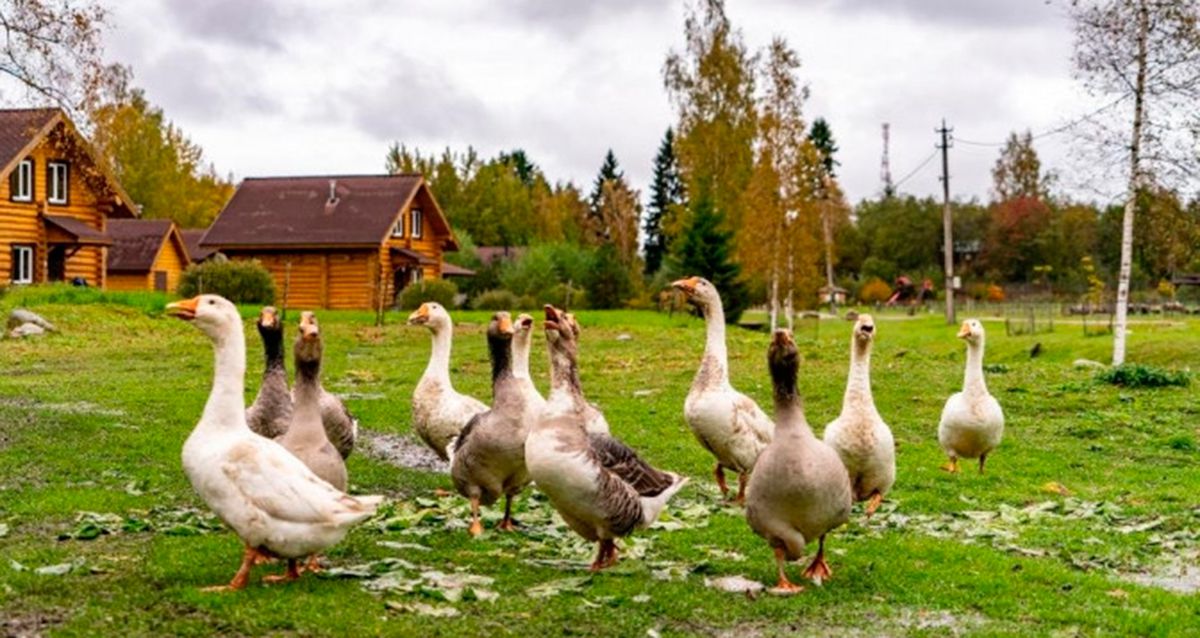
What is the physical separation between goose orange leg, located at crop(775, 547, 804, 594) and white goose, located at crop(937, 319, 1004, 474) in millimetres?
6660

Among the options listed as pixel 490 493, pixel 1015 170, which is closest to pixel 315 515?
pixel 490 493

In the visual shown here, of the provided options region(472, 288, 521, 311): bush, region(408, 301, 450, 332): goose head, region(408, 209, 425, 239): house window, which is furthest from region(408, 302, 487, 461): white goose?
region(408, 209, 425, 239): house window

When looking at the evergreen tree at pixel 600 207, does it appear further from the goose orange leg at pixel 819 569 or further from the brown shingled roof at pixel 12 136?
the goose orange leg at pixel 819 569

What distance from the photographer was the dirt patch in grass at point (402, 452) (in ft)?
51.6

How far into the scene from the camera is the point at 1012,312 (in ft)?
234

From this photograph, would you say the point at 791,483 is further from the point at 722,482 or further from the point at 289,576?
the point at 722,482

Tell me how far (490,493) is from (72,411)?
11442mm

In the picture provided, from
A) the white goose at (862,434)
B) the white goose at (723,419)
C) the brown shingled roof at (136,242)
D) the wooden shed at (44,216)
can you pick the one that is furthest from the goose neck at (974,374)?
the brown shingled roof at (136,242)

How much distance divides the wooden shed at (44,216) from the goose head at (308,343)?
1609 inches

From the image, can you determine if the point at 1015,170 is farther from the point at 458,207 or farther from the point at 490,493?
the point at 490,493

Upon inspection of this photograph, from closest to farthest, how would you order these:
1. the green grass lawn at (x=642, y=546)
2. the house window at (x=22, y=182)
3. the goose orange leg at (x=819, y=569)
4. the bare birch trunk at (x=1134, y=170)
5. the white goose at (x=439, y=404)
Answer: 1. the green grass lawn at (x=642, y=546)
2. the goose orange leg at (x=819, y=569)
3. the white goose at (x=439, y=404)
4. the bare birch trunk at (x=1134, y=170)
5. the house window at (x=22, y=182)

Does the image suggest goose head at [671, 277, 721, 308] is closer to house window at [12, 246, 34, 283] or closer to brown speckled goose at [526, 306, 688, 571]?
brown speckled goose at [526, 306, 688, 571]

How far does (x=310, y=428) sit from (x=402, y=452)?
7421 mm

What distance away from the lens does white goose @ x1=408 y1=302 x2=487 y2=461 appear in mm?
13273
